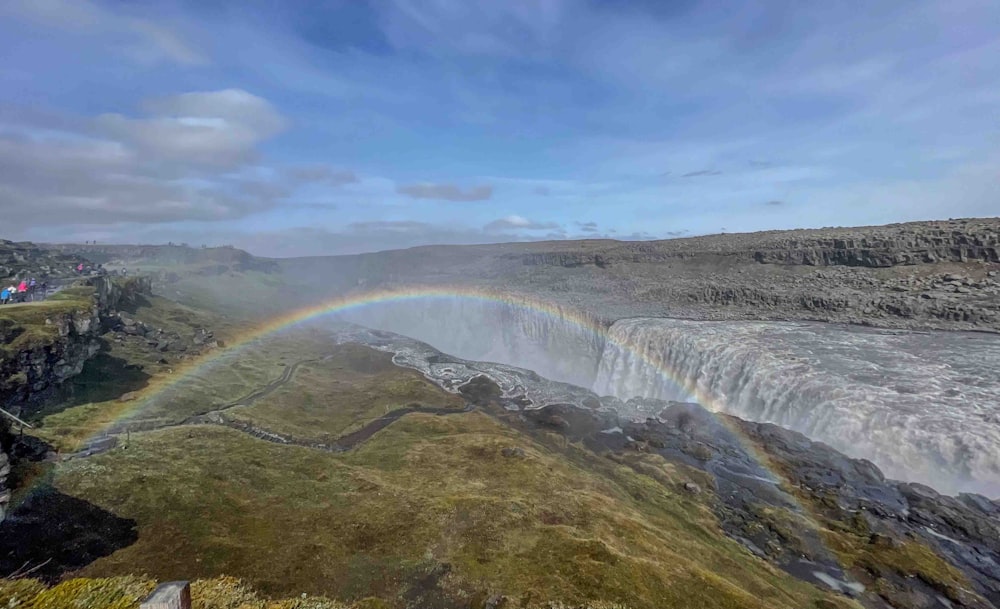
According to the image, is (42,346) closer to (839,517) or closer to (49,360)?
(49,360)

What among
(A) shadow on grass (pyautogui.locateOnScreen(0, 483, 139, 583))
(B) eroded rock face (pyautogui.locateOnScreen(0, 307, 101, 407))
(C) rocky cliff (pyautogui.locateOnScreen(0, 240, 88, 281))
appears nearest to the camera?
(A) shadow on grass (pyautogui.locateOnScreen(0, 483, 139, 583))

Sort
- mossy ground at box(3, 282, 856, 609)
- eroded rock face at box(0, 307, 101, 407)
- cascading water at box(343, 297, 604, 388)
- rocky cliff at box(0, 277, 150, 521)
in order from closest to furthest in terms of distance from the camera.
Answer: mossy ground at box(3, 282, 856, 609), rocky cliff at box(0, 277, 150, 521), eroded rock face at box(0, 307, 101, 407), cascading water at box(343, 297, 604, 388)

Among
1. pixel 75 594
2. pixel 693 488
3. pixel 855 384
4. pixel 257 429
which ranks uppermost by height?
pixel 75 594

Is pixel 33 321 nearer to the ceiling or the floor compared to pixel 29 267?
nearer to the floor

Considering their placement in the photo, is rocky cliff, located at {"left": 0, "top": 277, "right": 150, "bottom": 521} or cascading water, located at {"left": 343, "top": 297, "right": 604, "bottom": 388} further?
cascading water, located at {"left": 343, "top": 297, "right": 604, "bottom": 388}

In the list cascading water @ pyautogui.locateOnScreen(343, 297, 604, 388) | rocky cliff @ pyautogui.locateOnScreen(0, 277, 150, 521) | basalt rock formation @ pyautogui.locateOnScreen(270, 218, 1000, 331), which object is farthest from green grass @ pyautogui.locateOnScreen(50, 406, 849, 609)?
cascading water @ pyautogui.locateOnScreen(343, 297, 604, 388)

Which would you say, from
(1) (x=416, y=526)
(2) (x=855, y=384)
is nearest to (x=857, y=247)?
(2) (x=855, y=384)

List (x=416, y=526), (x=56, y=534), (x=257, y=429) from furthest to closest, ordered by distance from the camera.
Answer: (x=257, y=429)
(x=416, y=526)
(x=56, y=534)

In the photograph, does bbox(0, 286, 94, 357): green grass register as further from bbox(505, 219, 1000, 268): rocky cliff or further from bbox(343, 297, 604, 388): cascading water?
bbox(505, 219, 1000, 268): rocky cliff
